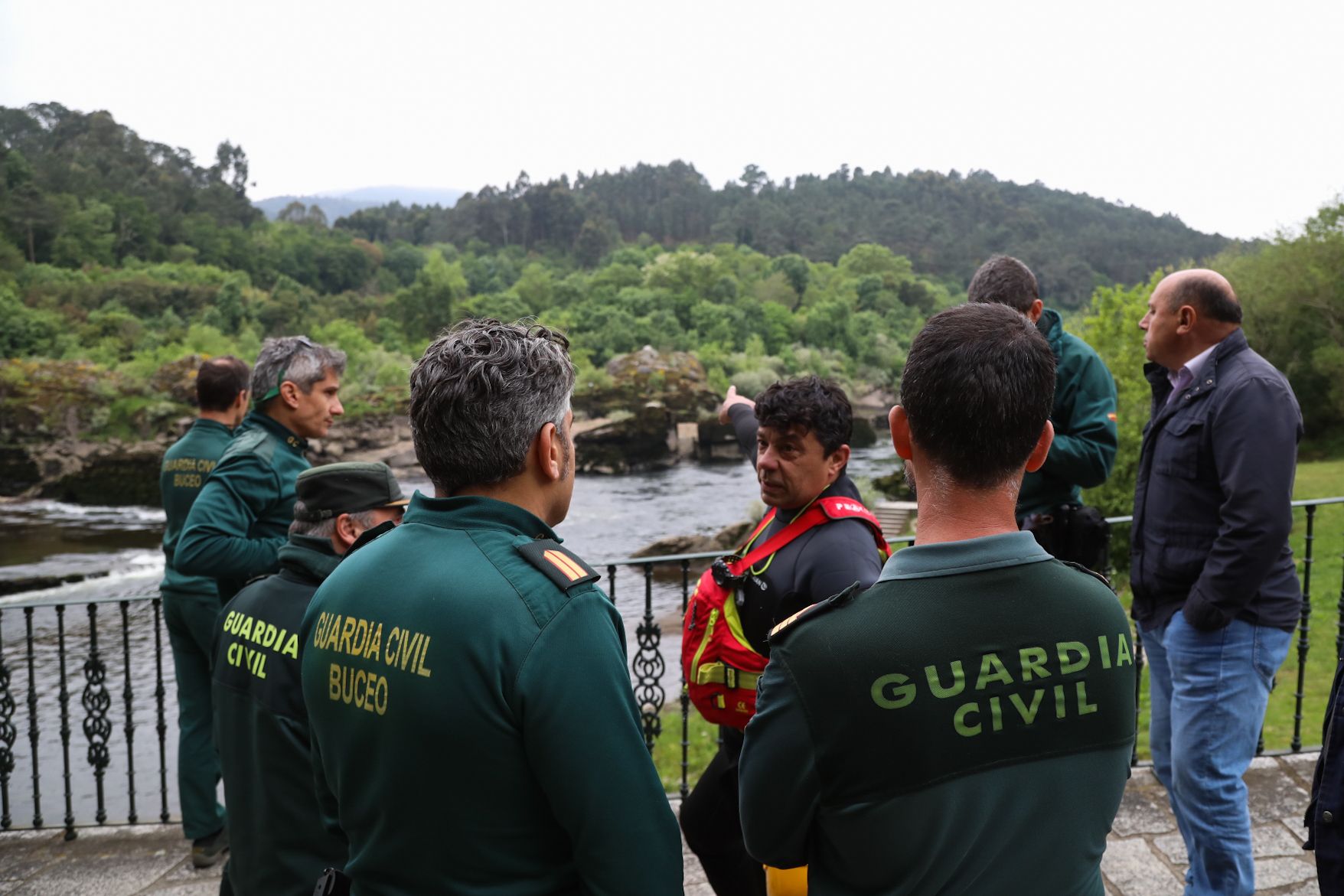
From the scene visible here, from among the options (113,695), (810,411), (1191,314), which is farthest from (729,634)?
(113,695)

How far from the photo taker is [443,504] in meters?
1.64

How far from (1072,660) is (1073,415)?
233 centimetres

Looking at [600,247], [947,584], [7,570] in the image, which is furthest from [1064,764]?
[600,247]

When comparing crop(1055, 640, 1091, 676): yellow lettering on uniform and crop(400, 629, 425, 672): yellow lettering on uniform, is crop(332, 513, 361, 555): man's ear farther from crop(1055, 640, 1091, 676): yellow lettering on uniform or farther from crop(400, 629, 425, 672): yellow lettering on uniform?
crop(1055, 640, 1091, 676): yellow lettering on uniform

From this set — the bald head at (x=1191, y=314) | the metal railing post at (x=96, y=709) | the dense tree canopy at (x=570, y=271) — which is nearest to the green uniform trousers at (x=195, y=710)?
the metal railing post at (x=96, y=709)

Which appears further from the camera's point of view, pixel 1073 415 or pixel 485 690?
pixel 1073 415

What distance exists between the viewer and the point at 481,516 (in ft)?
5.34

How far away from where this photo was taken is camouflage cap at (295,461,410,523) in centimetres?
255

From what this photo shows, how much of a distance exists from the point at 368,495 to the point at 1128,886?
9.53ft

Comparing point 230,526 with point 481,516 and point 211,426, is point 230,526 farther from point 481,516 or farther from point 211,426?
point 481,516

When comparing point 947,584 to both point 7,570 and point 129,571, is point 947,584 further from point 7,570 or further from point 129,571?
point 7,570

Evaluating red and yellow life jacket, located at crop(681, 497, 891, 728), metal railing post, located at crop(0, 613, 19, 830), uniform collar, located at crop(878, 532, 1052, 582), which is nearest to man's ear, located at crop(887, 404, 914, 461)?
uniform collar, located at crop(878, 532, 1052, 582)

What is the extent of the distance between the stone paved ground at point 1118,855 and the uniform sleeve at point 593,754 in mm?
2299

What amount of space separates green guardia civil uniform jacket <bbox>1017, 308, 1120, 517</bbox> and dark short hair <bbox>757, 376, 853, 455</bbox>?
95 centimetres
